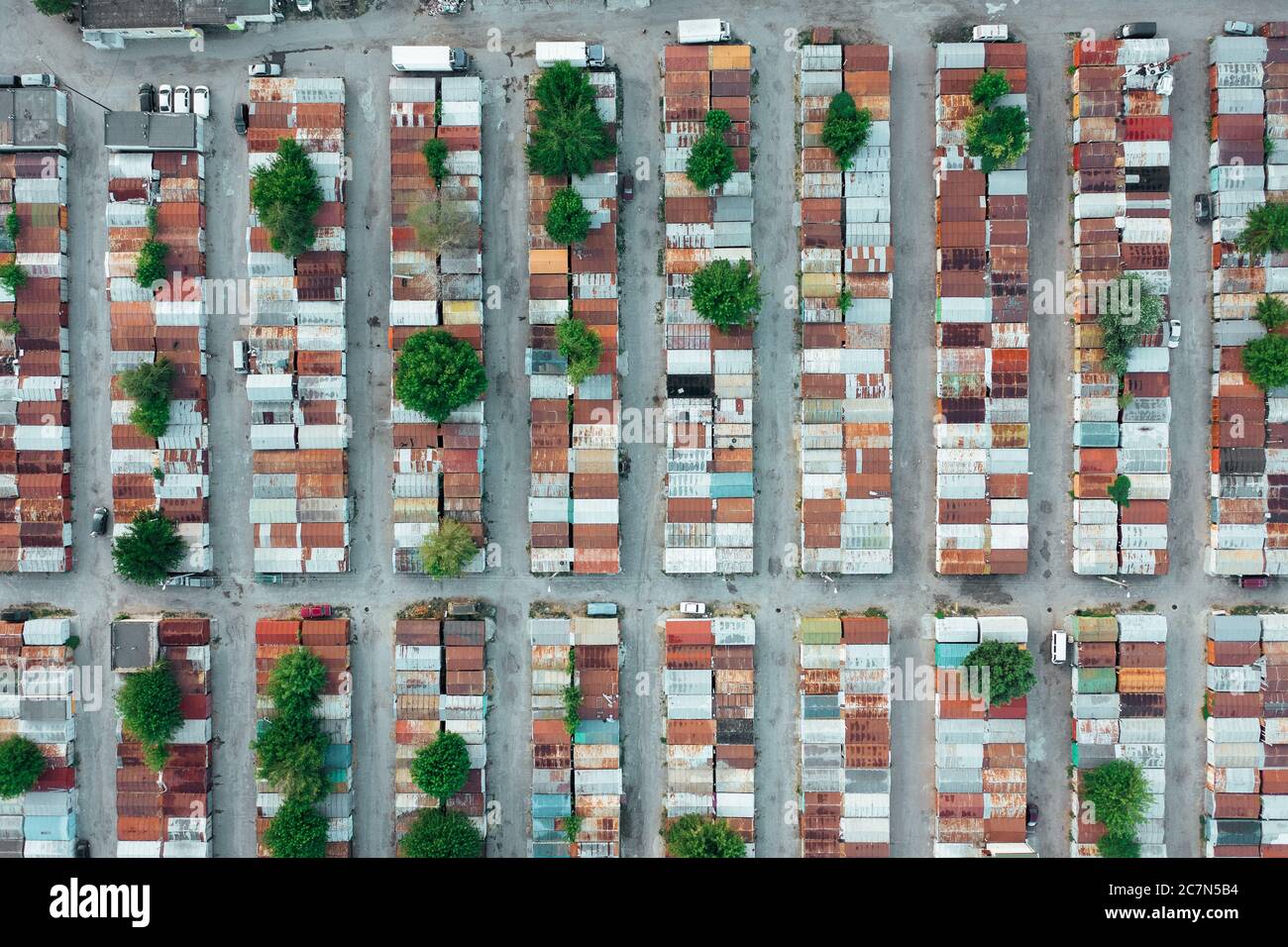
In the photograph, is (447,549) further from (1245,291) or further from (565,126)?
(1245,291)

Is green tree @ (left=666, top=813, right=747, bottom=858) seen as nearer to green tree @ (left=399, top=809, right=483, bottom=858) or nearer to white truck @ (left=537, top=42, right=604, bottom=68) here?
green tree @ (left=399, top=809, right=483, bottom=858)

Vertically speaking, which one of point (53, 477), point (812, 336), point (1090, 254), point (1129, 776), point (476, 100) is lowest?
point (1129, 776)

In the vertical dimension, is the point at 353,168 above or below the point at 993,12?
below

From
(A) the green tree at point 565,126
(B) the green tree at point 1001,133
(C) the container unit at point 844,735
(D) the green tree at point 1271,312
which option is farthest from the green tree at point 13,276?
(D) the green tree at point 1271,312

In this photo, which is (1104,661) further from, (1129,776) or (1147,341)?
(1147,341)
